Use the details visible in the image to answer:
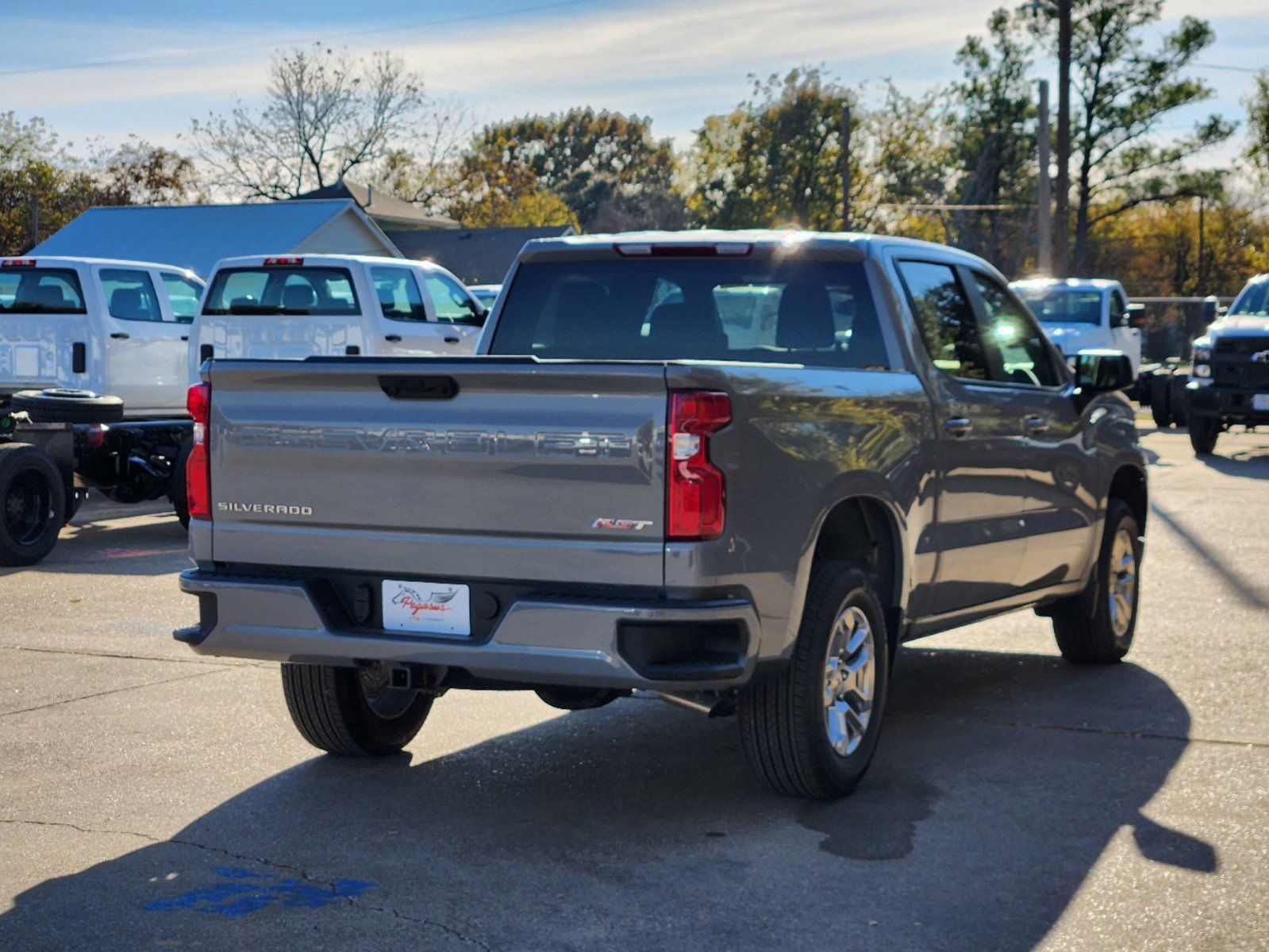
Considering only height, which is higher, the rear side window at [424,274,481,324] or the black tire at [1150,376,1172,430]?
the rear side window at [424,274,481,324]

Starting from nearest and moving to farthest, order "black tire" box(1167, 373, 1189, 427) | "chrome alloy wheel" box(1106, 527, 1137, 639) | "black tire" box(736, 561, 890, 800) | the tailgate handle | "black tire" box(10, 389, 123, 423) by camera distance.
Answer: the tailgate handle → "black tire" box(736, 561, 890, 800) → "chrome alloy wheel" box(1106, 527, 1137, 639) → "black tire" box(10, 389, 123, 423) → "black tire" box(1167, 373, 1189, 427)

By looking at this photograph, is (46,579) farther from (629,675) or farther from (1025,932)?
(1025,932)

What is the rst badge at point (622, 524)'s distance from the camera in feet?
15.6

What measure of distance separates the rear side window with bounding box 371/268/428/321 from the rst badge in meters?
12.5

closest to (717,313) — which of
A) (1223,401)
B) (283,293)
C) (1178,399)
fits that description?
(283,293)

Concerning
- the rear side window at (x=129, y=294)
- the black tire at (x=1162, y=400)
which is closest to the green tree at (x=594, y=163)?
the black tire at (x=1162, y=400)

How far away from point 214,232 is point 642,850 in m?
43.4

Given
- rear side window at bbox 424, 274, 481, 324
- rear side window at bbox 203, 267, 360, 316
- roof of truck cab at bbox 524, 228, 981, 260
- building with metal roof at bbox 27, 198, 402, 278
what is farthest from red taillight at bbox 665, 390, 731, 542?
building with metal roof at bbox 27, 198, 402, 278

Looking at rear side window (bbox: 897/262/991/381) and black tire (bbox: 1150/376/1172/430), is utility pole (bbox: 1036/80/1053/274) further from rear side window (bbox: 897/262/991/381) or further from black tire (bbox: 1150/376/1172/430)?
rear side window (bbox: 897/262/991/381)

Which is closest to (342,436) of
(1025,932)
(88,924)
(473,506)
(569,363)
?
(473,506)

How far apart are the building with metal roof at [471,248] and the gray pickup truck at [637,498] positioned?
52.9 metres

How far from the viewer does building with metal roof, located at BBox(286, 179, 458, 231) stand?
5847 cm

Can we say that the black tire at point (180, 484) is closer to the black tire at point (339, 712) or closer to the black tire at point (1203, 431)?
the black tire at point (339, 712)

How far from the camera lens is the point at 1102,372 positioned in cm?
757
